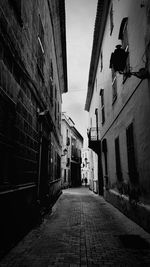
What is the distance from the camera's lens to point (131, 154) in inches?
264

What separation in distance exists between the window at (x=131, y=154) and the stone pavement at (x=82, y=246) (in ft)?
4.94

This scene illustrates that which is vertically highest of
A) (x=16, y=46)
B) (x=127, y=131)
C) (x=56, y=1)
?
(x=56, y=1)

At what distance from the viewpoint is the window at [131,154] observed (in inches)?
254

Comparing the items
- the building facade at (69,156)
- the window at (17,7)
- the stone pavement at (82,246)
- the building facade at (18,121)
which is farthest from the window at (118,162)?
the building facade at (69,156)

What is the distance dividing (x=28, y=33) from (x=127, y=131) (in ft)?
15.0

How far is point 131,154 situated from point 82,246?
11.5ft

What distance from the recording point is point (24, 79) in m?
5.24

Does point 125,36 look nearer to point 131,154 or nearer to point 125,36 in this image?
point 125,36

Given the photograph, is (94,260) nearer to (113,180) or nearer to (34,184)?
(34,184)

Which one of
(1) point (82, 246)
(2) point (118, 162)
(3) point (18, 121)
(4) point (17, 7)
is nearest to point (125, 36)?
(4) point (17, 7)

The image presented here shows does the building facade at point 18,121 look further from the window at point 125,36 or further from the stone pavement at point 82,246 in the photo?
the window at point 125,36

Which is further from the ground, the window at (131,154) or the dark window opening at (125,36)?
the dark window opening at (125,36)

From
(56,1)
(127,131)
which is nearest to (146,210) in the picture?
(127,131)

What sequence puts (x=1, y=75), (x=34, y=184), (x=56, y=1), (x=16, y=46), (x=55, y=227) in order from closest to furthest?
(x=1, y=75) → (x=16, y=46) → (x=55, y=227) → (x=34, y=184) → (x=56, y=1)
